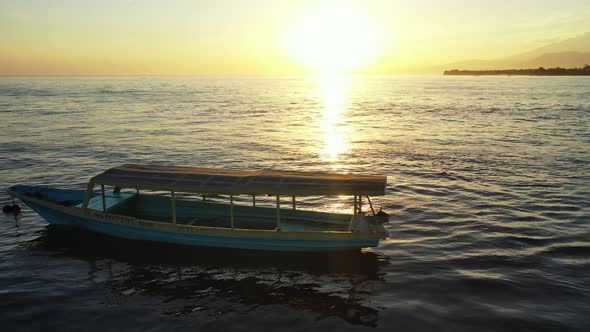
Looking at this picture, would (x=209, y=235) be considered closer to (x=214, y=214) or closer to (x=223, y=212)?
(x=223, y=212)

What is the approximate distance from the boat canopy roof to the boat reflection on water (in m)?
3.13

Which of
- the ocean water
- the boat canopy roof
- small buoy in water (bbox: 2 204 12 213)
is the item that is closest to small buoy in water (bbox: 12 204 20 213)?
small buoy in water (bbox: 2 204 12 213)

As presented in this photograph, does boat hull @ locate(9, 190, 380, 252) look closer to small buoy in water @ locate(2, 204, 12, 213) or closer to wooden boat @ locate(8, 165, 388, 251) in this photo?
wooden boat @ locate(8, 165, 388, 251)

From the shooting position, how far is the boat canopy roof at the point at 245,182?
17250 millimetres

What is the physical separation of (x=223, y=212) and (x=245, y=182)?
3.60 m

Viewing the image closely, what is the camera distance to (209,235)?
18.2 m

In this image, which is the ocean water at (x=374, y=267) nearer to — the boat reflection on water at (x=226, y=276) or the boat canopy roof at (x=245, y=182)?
the boat reflection on water at (x=226, y=276)

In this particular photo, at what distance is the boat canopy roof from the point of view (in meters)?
17.2

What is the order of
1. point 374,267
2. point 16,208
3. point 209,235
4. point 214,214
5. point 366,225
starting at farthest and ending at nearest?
point 16,208 < point 214,214 < point 209,235 < point 374,267 < point 366,225

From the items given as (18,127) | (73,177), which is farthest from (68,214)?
(18,127)

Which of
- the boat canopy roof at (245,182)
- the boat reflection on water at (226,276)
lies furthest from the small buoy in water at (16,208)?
the boat canopy roof at (245,182)

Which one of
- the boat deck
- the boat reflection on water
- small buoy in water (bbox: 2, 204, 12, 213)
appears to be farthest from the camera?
small buoy in water (bbox: 2, 204, 12, 213)

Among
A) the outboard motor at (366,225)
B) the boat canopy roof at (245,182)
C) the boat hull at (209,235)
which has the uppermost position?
the boat canopy roof at (245,182)

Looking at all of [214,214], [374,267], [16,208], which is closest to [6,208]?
[16,208]
